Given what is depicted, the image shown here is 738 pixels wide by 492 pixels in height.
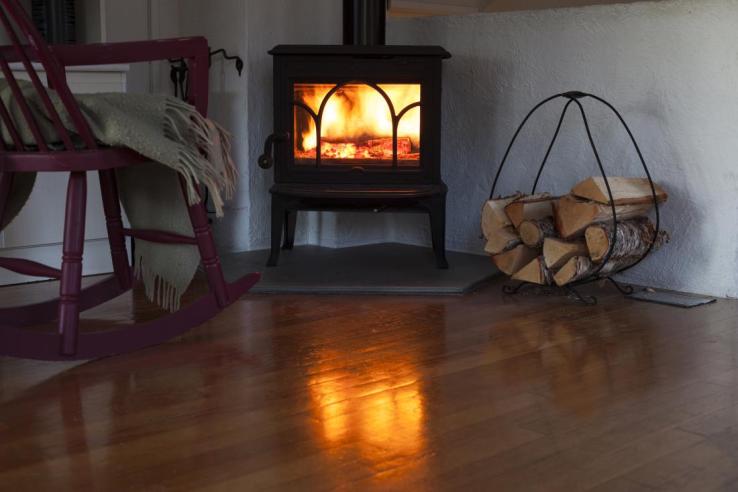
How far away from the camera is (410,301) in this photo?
295cm

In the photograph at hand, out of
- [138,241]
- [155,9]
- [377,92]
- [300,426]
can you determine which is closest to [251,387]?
[300,426]

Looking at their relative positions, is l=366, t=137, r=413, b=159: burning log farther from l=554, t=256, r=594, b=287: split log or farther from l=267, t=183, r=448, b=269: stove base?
l=554, t=256, r=594, b=287: split log

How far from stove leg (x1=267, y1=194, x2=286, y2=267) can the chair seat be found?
119 centimetres

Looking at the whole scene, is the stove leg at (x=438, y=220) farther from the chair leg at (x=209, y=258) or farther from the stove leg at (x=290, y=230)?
the chair leg at (x=209, y=258)

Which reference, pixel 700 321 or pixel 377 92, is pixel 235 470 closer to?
pixel 700 321

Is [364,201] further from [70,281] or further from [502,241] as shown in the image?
[70,281]

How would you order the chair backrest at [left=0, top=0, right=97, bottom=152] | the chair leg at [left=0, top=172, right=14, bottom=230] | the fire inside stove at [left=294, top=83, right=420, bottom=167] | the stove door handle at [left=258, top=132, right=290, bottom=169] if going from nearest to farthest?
the chair backrest at [left=0, top=0, right=97, bottom=152] → the chair leg at [left=0, top=172, right=14, bottom=230] → the stove door handle at [left=258, top=132, right=290, bottom=169] → the fire inside stove at [left=294, top=83, right=420, bottom=167]

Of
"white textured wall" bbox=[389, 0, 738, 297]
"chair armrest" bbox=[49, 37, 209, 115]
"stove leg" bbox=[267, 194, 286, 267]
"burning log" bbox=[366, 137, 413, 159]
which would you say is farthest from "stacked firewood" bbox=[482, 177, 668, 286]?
"chair armrest" bbox=[49, 37, 209, 115]

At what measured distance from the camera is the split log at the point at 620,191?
2.91 meters

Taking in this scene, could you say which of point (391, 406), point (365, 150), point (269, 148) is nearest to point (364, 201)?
point (365, 150)

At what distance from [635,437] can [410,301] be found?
4.00 ft

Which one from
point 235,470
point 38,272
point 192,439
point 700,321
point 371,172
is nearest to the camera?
point 235,470

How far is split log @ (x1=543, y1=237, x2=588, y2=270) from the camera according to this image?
2.90m

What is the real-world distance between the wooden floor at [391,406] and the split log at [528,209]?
35cm
